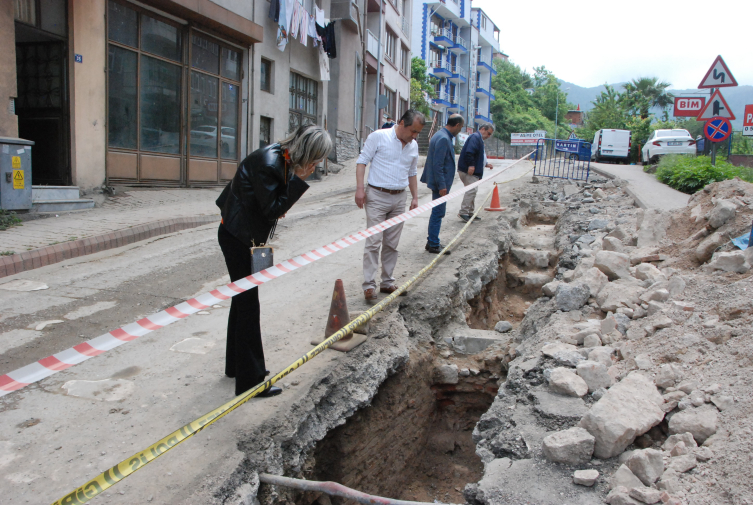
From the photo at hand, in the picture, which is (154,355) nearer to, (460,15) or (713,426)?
(713,426)

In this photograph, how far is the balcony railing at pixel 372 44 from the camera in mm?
23375

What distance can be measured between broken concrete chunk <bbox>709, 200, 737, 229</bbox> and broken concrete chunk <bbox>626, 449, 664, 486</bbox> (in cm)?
397

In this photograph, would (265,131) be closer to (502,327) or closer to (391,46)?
(502,327)

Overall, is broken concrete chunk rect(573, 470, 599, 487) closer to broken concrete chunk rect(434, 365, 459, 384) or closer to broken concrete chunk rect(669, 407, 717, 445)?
broken concrete chunk rect(669, 407, 717, 445)

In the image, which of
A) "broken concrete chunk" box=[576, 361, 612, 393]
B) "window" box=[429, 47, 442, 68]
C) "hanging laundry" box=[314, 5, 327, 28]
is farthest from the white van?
"broken concrete chunk" box=[576, 361, 612, 393]

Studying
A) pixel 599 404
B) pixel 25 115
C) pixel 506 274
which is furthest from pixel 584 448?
pixel 25 115

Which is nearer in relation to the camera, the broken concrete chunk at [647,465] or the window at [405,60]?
the broken concrete chunk at [647,465]

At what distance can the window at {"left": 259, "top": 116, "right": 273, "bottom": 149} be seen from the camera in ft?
52.1

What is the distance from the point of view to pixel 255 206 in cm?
319

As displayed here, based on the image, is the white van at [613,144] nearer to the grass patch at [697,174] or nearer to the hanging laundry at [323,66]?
the grass patch at [697,174]

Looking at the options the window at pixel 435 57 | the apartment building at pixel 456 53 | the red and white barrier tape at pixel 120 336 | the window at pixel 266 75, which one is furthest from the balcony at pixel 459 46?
the red and white barrier tape at pixel 120 336

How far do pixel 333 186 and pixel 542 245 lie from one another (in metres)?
7.75

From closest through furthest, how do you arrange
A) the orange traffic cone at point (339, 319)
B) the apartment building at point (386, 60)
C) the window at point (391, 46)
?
the orange traffic cone at point (339, 319), the apartment building at point (386, 60), the window at point (391, 46)

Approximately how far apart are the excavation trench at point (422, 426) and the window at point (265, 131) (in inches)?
437
